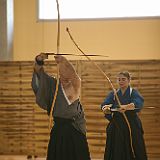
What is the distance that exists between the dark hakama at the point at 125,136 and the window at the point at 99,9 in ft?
6.72

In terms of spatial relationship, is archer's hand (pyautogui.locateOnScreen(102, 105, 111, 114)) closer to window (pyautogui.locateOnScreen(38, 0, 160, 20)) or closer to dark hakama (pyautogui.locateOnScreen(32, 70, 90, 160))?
dark hakama (pyautogui.locateOnScreen(32, 70, 90, 160))

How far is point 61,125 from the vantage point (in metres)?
2.37

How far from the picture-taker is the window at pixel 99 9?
5.05 meters

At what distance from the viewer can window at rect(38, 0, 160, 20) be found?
505 centimetres

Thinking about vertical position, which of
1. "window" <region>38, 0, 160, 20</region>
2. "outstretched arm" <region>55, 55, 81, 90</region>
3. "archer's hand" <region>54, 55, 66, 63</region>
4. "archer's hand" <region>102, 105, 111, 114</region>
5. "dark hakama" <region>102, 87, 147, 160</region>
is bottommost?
"dark hakama" <region>102, 87, 147, 160</region>

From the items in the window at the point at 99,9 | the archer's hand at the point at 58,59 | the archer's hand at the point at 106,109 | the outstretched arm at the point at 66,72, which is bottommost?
the archer's hand at the point at 106,109

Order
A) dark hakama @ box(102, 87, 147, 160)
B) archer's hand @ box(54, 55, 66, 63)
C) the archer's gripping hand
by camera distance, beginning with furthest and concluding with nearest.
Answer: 1. dark hakama @ box(102, 87, 147, 160)
2. archer's hand @ box(54, 55, 66, 63)
3. the archer's gripping hand

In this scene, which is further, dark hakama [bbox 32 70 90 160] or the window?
the window

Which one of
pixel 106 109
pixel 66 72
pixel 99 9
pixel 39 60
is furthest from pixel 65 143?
pixel 99 9

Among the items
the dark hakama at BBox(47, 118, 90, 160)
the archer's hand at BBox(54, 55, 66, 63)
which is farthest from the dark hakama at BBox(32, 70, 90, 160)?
the archer's hand at BBox(54, 55, 66, 63)

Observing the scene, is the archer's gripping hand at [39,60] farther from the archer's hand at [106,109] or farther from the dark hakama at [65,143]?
the archer's hand at [106,109]

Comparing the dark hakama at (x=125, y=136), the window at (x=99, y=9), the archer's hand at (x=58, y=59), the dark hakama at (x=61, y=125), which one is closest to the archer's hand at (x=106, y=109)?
the dark hakama at (x=125, y=136)

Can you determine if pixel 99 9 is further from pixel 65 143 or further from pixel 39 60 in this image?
pixel 65 143

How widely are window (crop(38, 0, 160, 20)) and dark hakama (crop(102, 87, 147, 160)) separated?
6.72 feet
